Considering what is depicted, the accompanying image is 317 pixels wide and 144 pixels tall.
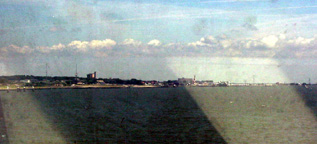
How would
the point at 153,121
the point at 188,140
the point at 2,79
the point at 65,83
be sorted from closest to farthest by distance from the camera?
1. the point at 188,140
2. the point at 153,121
3. the point at 2,79
4. the point at 65,83

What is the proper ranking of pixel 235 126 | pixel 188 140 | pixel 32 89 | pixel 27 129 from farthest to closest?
pixel 32 89, pixel 235 126, pixel 27 129, pixel 188 140

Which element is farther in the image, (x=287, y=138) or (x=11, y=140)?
(x=287, y=138)

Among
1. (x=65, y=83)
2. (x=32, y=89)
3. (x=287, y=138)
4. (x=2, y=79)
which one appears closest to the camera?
(x=287, y=138)

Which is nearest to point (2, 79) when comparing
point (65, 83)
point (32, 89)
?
point (32, 89)

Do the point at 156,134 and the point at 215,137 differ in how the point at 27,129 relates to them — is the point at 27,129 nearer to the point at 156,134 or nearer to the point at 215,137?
the point at 156,134

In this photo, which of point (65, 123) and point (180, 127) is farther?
point (65, 123)

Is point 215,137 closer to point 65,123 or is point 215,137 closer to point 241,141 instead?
point 241,141

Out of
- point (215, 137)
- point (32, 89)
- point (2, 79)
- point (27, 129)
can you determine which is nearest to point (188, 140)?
point (215, 137)

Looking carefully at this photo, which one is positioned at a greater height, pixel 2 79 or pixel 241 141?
pixel 2 79

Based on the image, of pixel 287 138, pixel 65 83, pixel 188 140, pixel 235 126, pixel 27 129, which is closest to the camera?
pixel 188 140
